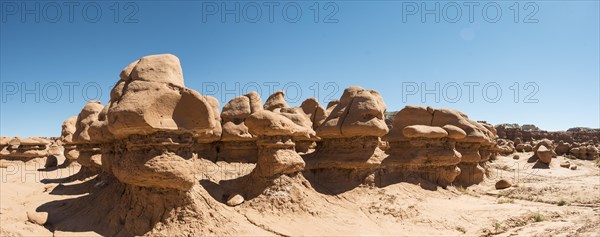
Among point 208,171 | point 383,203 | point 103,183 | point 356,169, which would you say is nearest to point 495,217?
point 383,203

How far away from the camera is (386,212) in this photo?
11.6m

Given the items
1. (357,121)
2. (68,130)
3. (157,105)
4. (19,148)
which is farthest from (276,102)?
(19,148)

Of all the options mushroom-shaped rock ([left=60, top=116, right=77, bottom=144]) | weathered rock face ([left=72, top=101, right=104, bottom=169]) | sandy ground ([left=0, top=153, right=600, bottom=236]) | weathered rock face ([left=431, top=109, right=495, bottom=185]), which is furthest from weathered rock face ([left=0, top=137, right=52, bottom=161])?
weathered rock face ([left=431, top=109, right=495, bottom=185])

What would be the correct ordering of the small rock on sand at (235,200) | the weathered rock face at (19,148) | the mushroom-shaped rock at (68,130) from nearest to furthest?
the small rock on sand at (235,200) → the mushroom-shaped rock at (68,130) → the weathered rock face at (19,148)

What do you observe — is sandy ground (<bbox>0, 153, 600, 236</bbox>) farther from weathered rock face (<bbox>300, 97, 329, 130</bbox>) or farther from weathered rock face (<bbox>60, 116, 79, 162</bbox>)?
weathered rock face (<bbox>60, 116, 79, 162</bbox>)

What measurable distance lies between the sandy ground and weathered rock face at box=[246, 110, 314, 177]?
66 cm

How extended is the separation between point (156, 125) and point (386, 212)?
7046 mm

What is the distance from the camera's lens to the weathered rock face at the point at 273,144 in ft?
35.2

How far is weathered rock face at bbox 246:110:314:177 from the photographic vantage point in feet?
35.2

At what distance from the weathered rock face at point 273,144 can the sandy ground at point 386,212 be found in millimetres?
656

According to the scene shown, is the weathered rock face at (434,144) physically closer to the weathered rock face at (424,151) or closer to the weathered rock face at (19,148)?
the weathered rock face at (424,151)

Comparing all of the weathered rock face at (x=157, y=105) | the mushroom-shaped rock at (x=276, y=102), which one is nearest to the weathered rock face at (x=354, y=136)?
the mushroom-shaped rock at (x=276, y=102)

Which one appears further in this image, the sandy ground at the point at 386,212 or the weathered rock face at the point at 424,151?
the weathered rock face at the point at 424,151

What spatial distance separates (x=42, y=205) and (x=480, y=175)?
1746 cm
